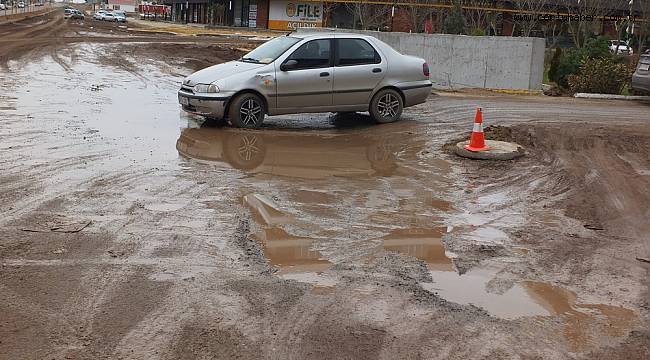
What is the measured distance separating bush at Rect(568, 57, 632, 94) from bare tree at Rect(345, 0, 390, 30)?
3046 cm

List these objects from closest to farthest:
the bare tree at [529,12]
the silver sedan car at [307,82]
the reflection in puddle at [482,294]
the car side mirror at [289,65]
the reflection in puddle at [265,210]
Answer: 1. the reflection in puddle at [482,294]
2. the reflection in puddle at [265,210]
3. the silver sedan car at [307,82]
4. the car side mirror at [289,65]
5. the bare tree at [529,12]

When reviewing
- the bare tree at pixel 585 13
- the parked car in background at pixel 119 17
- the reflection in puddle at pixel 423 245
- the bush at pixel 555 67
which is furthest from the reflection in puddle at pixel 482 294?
the parked car in background at pixel 119 17

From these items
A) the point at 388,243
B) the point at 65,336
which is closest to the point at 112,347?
the point at 65,336

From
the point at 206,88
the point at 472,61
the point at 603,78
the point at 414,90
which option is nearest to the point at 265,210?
the point at 206,88

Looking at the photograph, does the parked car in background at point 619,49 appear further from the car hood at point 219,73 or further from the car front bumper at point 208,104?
the car front bumper at point 208,104

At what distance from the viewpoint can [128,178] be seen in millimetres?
7855

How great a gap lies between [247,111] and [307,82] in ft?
3.77

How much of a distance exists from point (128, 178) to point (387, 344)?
468 centimetres

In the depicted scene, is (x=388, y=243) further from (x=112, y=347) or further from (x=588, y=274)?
(x=112, y=347)

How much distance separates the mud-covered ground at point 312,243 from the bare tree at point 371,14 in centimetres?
4041

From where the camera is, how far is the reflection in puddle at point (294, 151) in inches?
350

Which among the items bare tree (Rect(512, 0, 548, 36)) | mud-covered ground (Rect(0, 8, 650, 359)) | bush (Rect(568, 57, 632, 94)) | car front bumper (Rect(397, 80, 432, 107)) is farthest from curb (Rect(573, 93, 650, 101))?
bare tree (Rect(512, 0, 548, 36))

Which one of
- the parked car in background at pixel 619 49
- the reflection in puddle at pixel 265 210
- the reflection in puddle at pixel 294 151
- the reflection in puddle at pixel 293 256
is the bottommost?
the reflection in puddle at pixel 293 256

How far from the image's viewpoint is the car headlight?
1112cm
